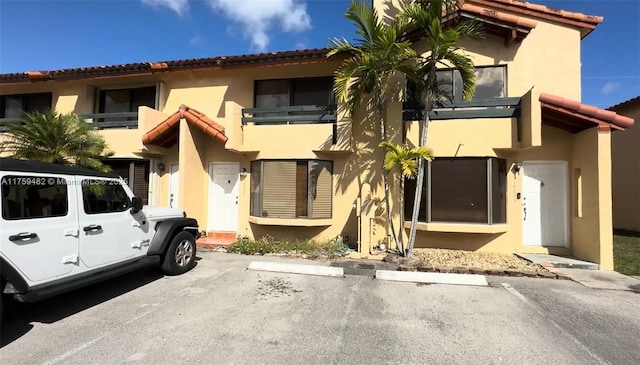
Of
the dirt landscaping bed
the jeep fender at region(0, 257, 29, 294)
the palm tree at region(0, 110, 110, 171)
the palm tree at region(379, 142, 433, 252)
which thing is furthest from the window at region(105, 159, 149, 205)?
the dirt landscaping bed

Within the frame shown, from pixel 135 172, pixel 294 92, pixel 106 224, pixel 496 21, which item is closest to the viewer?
pixel 106 224

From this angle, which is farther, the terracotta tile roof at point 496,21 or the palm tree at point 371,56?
the terracotta tile roof at point 496,21

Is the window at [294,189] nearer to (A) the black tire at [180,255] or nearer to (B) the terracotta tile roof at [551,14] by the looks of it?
(A) the black tire at [180,255]

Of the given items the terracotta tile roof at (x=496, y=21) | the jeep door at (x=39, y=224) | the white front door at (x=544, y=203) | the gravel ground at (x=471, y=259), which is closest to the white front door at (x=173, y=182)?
the jeep door at (x=39, y=224)

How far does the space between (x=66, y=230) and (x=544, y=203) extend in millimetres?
11041

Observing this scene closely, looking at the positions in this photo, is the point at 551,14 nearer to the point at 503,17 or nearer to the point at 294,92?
the point at 503,17

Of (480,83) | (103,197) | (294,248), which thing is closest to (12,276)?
(103,197)

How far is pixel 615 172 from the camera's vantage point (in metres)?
13.3

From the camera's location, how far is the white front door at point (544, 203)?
9.12m

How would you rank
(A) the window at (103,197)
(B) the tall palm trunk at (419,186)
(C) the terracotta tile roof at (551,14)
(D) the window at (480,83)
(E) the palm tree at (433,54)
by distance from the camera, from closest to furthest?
1. (A) the window at (103,197)
2. (E) the palm tree at (433,54)
3. (B) the tall palm trunk at (419,186)
4. (C) the terracotta tile roof at (551,14)
5. (D) the window at (480,83)

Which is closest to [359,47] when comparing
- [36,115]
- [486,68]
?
[486,68]

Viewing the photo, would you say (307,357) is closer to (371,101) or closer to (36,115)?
(371,101)

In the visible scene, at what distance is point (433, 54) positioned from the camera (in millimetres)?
7582

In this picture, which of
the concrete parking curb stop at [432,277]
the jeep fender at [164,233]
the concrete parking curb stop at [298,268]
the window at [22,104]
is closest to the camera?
the jeep fender at [164,233]
